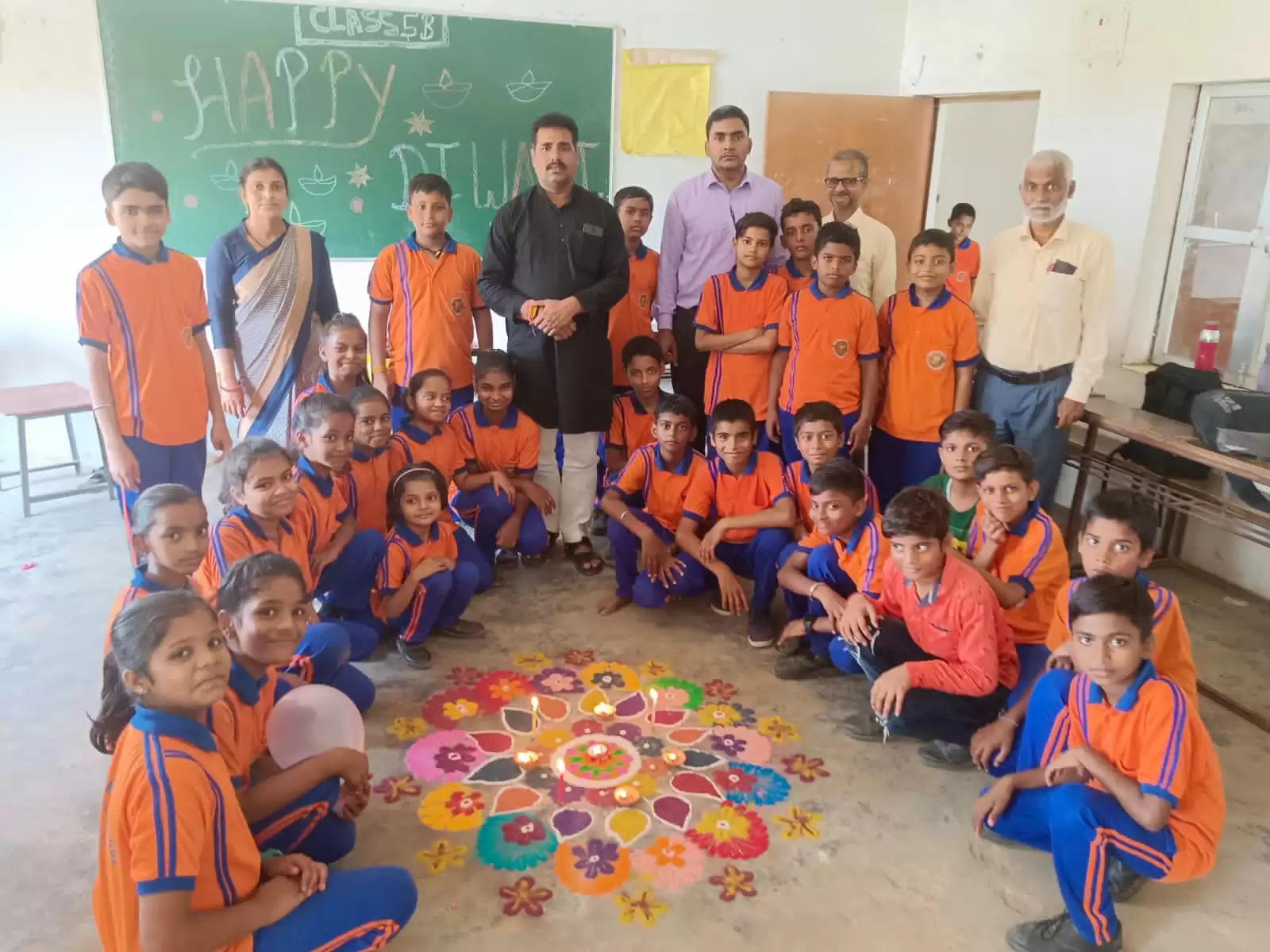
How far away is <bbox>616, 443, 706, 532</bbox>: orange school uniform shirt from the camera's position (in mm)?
3531

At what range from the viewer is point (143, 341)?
9.96 feet

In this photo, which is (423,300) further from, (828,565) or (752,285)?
(828,565)

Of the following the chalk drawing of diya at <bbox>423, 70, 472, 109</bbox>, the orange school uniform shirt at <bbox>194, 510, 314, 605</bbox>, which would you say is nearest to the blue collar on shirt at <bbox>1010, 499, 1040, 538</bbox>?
the orange school uniform shirt at <bbox>194, 510, 314, 605</bbox>

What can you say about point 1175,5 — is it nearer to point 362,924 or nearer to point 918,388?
point 918,388

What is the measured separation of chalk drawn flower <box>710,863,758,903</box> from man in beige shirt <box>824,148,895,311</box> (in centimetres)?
251

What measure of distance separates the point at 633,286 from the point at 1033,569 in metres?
2.26

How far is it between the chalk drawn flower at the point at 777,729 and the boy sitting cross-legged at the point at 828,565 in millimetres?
273

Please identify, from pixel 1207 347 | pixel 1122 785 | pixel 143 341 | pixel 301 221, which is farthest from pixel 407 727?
pixel 1207 347

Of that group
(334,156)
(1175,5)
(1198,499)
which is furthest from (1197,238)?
(334,156)

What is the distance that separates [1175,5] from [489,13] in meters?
3.36

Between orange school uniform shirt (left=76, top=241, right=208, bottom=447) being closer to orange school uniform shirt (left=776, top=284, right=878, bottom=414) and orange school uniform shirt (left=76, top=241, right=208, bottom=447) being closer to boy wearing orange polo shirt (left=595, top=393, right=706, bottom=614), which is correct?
boy wearing orange polo shirt (left=595, top=393, right=706, bottom=614)

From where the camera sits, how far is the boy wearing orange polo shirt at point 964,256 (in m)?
4.36

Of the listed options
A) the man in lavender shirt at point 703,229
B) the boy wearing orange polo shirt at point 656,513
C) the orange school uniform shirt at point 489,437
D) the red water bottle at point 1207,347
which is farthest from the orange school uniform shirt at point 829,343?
the red water bottle at point 1207,347

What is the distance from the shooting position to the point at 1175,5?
4016mm
